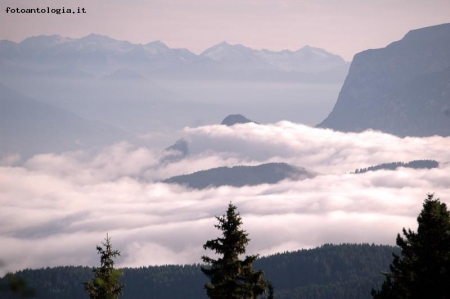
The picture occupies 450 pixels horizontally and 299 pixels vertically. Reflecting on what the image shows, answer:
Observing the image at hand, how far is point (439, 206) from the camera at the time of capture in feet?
127

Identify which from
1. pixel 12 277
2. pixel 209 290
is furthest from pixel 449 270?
pixel 12 277

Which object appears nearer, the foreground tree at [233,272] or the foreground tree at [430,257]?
the foreground tree at [233,272]

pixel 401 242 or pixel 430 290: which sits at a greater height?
pixel 401 242

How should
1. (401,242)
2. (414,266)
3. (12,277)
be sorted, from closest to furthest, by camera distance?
(12,277) < (414,266) < (401,242)

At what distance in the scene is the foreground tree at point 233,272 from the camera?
35562 millimetres

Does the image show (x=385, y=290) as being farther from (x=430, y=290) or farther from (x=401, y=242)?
(x=430, y=290)

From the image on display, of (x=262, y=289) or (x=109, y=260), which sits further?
(x=109, y=260)

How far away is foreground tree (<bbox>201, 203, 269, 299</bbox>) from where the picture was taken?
35.6m

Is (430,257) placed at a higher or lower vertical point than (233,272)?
higher

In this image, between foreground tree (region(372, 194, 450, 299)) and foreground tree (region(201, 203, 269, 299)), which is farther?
foreground tree (region(372, 194, 450, 299))

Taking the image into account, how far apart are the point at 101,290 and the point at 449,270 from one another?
17838 millimetres

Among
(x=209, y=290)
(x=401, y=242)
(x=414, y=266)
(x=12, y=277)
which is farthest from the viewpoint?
(x=401, y=242)

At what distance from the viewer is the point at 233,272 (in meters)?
35.6

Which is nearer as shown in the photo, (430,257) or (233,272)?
(233,272)
